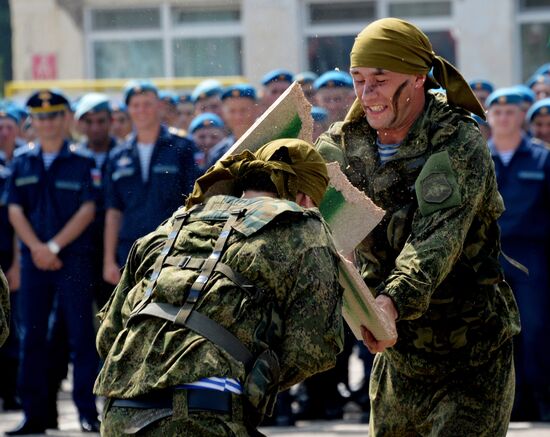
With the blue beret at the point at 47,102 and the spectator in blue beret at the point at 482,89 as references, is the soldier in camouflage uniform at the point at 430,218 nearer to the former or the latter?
the blue beret at the point at 47,102

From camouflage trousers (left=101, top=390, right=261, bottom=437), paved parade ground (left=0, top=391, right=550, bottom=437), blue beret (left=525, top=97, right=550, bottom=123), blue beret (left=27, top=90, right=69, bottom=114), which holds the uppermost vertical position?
blue beret (left=27, top=90, right=69, bottom=114)

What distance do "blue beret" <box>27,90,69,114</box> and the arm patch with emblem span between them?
5319 millimetres

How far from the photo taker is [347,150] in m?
5.86

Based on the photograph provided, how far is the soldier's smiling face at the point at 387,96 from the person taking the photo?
562 centimetres

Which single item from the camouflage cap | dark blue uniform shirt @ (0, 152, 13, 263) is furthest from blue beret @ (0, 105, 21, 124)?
the camouflage cap

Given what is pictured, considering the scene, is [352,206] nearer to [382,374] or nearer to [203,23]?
[382,374]

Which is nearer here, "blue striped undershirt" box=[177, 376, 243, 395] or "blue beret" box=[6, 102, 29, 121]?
"blue striped undershirt" box=[177, 376, 243, 395]

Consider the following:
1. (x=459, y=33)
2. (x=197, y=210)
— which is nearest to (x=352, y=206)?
(x=197, y=210)

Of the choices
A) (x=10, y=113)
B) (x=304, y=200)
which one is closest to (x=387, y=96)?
(x=304, y=200)

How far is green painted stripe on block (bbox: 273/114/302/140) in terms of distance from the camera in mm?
5293

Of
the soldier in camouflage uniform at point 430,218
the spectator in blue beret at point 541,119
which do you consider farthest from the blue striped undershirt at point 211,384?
the spectator in blue beret at point 541,119

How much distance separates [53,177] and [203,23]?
11589 mm

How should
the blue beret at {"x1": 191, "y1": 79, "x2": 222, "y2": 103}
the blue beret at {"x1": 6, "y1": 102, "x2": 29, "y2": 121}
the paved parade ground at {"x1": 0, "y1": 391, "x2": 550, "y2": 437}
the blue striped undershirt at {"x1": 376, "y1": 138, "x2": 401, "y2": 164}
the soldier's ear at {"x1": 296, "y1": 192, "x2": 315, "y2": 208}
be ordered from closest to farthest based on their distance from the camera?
the soldier's ear at {"x1": 296, "y1": 192, "x2": 315, "y2": 208}
the blue striped undershirt at {"x1": 376, "y1": 138, "x2": 401, "y2": 164}
the paved parade ground at {"x1": 0, "y1": 391, "x2": 550, "y2": 437}
the blue beret at {"x1": 191, "y1": 79, "x2": 222, "y2": 103}
the blue beret at {"x1": 6, "y1": 102, "x2": 29, "y2": 121}

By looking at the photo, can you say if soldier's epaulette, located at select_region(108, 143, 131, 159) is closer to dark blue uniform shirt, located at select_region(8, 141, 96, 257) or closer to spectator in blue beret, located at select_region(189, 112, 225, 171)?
dark blue uniform shirt, located at select_region(8, 141, 96, 257)
